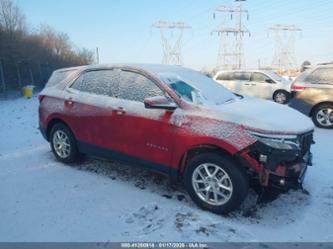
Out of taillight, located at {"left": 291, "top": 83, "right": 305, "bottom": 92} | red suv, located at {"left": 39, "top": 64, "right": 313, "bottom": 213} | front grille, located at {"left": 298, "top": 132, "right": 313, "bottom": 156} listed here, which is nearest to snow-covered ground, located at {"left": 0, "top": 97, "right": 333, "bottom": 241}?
red suv, located at {"left": 39, "top": 64, "right": 313, "bottom": 213}

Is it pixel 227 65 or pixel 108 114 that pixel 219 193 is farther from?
pixel 227 65

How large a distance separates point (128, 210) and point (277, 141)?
73.0 inches

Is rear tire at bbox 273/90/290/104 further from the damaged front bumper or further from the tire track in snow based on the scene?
the damaged front bumper

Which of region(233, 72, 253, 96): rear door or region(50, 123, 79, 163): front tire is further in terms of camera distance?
region(233, 72, 253, 96): rear door

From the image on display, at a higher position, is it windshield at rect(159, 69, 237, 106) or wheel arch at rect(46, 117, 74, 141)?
→ windshield at rect(159, 69, 237, 106)

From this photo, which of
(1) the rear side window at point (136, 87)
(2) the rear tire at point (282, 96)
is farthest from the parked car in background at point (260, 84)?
(1) the rear side window at point (136, 87)

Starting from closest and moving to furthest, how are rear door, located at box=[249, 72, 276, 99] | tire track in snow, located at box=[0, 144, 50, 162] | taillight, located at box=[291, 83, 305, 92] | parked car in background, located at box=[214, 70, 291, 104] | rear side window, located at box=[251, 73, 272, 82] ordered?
tire track in snow, located at box=[0, 144, 50, 162] → taillight, located at box=[291, 83, 305, 92] → parked car in background, located at box=[214, 70, 291, 104] → rear door, located at box=[249, 72, 276, 99] → rear side window, located at box=[251, 73, 272, 82]

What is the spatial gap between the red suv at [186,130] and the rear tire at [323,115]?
181 inches

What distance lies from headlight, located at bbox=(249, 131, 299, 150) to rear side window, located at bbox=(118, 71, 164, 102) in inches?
52.5

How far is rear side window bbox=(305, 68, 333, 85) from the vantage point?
8.01 m

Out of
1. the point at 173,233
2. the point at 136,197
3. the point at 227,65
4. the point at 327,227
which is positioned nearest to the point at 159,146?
the point at 136,197

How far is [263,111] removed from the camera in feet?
12.2

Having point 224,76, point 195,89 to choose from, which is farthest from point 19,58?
point 195,89

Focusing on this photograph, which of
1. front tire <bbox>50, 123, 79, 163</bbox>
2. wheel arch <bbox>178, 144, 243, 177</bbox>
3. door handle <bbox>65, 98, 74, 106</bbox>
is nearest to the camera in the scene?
wheel arch <bbox>178, 144, 243, 177</bbox>
